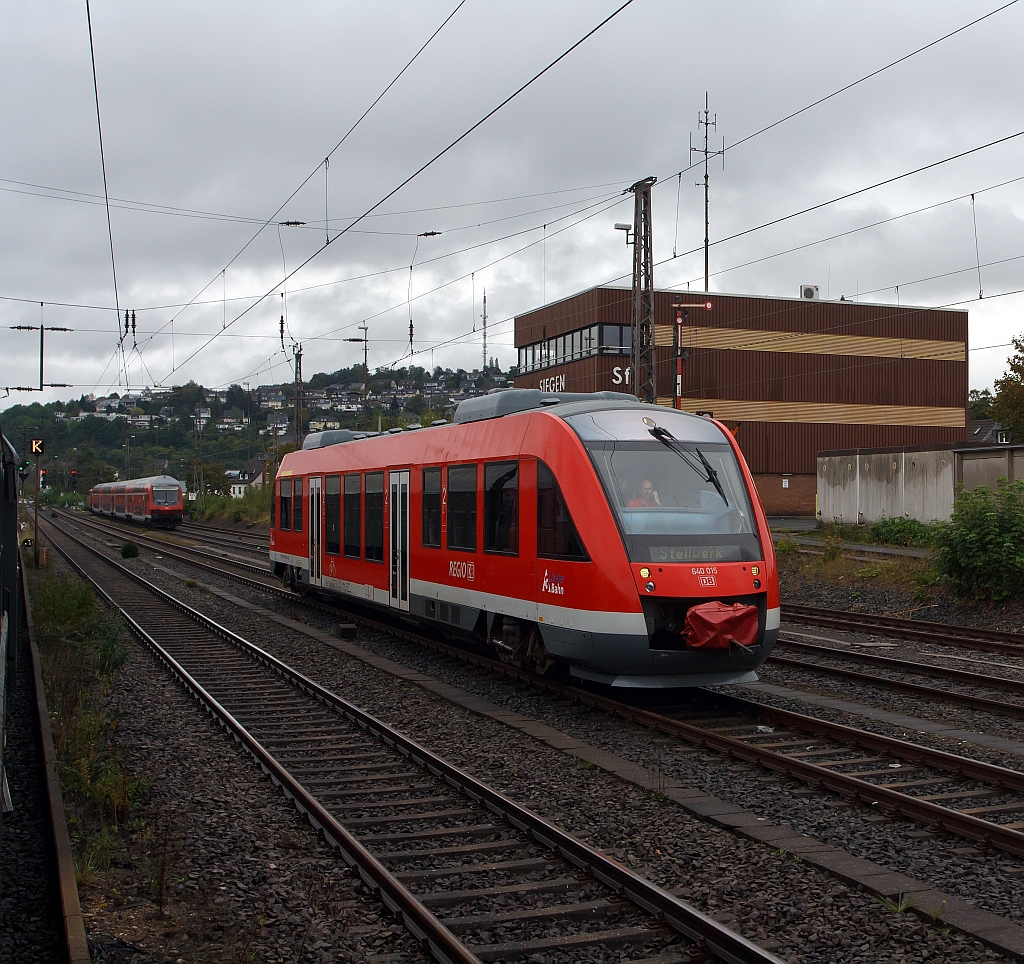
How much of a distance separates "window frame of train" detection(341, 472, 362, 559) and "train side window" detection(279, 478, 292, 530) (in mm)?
4360

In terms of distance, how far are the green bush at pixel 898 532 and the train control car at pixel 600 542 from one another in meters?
17.2

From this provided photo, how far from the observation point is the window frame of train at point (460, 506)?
1234cm

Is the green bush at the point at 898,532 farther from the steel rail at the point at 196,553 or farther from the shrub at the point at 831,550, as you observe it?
the steel rail at the point at 196,553

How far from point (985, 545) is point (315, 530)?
39.6 feet

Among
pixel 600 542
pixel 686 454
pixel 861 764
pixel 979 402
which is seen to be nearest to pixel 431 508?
pixel 686 454

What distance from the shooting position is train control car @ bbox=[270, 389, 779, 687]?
938 centimetres

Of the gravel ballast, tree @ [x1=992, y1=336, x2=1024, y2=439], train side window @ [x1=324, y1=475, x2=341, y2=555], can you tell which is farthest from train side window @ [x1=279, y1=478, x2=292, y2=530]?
tree @ [x1=992, y1=336, x2=1024, y2=439]

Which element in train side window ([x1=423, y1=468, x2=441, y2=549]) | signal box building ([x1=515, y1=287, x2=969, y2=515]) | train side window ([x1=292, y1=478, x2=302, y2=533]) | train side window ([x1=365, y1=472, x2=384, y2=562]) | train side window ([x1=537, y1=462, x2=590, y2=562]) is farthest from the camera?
signal box building ([x1=515, y1=287, x2=969, y2=515])

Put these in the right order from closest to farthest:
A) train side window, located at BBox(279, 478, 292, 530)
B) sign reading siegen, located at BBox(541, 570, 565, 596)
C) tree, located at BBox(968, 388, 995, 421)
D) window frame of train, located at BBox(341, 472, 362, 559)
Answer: sign reading siegen, located at BBox(541, 570, 565, 596), window frame of train, located at BBox(341, 472, 362, 559), train side window, located at BBox(279, 478, 292, 530), tree, located at BBox(968, 388, 995, 421)

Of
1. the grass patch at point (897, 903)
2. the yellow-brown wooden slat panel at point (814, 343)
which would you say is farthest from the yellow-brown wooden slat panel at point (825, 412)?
the grass patch at point (897, 903)

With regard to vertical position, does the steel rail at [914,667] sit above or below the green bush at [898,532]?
below

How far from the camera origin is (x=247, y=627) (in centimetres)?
1825

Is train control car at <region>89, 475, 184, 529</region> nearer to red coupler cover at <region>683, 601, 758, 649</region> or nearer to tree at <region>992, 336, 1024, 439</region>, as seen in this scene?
tree at <region>992, 336, 1024, 439</region>

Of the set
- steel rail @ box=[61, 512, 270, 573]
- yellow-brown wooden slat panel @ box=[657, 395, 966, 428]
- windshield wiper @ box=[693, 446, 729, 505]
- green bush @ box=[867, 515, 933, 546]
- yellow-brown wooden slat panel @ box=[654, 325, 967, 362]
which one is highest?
yellow-brown wooden slat panel @ box=[654, 325, 967, 362]
